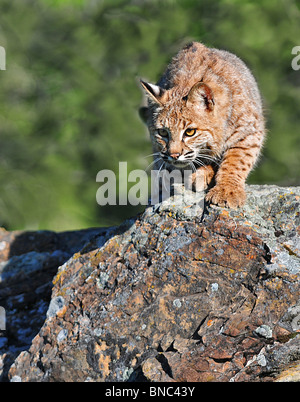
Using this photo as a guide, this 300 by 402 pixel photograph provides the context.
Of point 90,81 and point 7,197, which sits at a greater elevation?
point 90,81

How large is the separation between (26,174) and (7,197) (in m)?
0.78

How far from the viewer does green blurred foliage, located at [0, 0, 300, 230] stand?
1141 centimetres

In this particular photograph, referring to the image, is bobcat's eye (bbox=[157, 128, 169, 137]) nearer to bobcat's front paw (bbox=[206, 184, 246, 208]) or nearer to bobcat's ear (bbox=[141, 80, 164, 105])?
bobcat's ear (bbox=[141, 80, 164, 105])

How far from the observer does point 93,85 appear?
13.0 meters

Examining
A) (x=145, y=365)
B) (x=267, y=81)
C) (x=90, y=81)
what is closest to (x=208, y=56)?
(x=145, y=365)

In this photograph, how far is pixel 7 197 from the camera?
12.4 metres

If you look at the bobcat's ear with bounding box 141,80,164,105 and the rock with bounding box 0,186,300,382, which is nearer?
the rock with bounding box 0,186,300,382

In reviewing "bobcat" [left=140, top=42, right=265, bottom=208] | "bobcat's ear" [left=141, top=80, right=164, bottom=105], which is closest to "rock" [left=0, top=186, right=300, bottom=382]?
"bobcat" [left=140, top=42, right=265, bottom=208]

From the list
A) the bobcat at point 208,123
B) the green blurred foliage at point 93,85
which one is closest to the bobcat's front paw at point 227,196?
the bobcat at point 208,123

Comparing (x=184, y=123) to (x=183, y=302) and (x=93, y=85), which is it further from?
(x=93, y=85)

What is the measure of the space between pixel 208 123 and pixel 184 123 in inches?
9.3

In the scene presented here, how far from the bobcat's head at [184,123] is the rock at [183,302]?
512 mm
